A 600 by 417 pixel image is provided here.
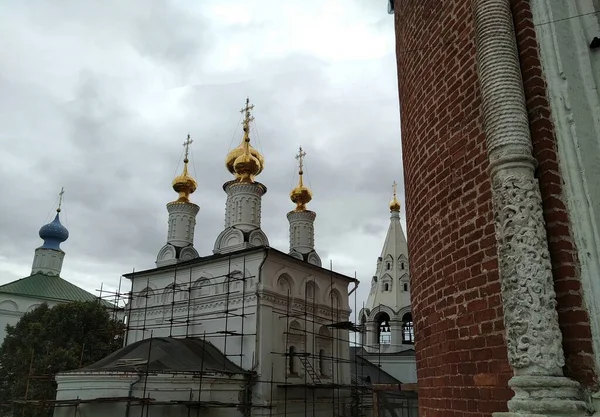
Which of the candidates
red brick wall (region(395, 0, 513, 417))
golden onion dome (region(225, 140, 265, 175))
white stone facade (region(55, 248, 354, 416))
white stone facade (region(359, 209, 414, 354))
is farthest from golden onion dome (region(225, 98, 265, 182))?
red brick wall (region(395, 0, 513, 417))

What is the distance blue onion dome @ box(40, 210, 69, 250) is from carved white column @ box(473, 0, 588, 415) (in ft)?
135

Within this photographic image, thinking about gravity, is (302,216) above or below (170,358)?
above

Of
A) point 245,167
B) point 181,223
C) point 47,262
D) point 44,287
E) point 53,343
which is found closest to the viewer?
point 245,167

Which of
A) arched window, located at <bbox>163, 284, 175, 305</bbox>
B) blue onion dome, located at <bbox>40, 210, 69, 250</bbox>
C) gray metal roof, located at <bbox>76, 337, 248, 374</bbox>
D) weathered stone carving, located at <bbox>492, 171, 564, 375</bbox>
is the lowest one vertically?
weathered stone carving, located at <bbox>492, 171, 564, 375</bbox>

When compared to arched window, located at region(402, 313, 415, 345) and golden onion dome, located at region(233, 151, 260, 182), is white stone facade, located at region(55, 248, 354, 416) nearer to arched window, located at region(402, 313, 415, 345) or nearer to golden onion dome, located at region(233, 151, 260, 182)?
golden onion dome, located at region(233, 151, 260, 182)

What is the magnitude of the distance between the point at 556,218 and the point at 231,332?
15.5 m

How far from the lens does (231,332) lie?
56.5 feet

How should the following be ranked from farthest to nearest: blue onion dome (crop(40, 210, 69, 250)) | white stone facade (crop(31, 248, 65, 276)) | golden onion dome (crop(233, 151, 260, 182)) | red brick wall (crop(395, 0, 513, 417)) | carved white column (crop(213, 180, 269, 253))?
1. blue onion dome (crop(40, 210, 69, 250))
2. white stone facade (crop(31, 248, 65, 276))
3. golden onion dome (crop(233, 151, 260, 182))
4. carved white column (crop(213, 180, 269, 253))
5. red brick wall (crop(395, 0, 513, 417))

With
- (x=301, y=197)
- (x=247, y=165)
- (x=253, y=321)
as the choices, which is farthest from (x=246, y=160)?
(x=253, y=321)

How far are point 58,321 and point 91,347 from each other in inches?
76.4

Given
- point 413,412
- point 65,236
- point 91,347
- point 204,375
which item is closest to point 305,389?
point 204,375

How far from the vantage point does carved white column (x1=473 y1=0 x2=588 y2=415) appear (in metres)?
2.43

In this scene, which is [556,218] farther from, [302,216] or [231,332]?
[302,216]

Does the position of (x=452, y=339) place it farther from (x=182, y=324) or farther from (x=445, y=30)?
(x=182, y=324)
